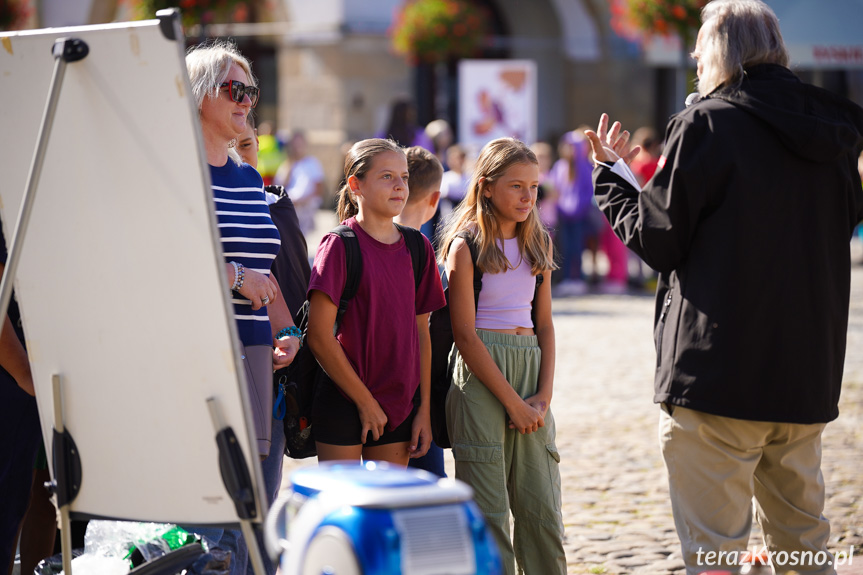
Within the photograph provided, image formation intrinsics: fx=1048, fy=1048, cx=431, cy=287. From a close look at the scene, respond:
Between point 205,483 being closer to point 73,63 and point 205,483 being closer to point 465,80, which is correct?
point 73,63

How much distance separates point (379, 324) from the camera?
3.37 m

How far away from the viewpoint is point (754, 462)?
309cm

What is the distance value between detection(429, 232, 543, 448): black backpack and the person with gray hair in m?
0.76

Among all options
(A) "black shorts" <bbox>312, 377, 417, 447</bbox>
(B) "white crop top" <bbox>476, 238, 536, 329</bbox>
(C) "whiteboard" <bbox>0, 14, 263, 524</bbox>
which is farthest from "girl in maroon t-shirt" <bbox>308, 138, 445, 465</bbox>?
(C) "whiteboard" <bbox>0, 14, 263, 524</bbox>

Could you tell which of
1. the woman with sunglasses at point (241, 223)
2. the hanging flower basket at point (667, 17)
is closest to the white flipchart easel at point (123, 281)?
the woman with sunglasses at point (241, 223)

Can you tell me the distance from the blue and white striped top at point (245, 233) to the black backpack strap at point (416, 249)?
A: 18.4 inches

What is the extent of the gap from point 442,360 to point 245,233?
99cm

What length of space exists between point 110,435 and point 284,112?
20195mm

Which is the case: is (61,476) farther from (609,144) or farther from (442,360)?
(609,144)

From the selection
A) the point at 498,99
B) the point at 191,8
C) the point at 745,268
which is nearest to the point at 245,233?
the point at 745,268

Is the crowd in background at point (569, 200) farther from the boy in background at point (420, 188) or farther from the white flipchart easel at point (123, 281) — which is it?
the white flipchart easel at point (123, 281)

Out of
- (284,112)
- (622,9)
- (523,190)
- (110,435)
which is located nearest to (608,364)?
(523,190)

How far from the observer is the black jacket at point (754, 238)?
293 cm

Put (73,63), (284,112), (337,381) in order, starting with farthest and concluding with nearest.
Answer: (284,112)
(337,381)
(73,63)
